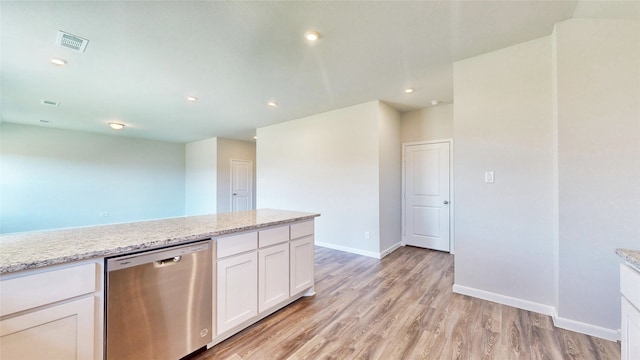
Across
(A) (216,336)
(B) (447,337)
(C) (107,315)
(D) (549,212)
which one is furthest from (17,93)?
(D) (549,212)

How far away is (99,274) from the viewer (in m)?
1.34

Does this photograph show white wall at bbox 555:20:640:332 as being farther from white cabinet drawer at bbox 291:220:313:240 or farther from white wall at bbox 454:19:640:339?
white cabinet drawer at bbox 291:220:313:240

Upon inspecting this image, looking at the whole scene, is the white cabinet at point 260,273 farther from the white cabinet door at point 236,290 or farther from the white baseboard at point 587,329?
the white baseboard at point 587,329

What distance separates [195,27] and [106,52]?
1.13m

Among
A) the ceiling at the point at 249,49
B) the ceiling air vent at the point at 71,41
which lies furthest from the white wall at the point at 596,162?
the ceiling air vent at the point at 71,41

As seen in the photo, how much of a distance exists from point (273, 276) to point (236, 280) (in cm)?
39

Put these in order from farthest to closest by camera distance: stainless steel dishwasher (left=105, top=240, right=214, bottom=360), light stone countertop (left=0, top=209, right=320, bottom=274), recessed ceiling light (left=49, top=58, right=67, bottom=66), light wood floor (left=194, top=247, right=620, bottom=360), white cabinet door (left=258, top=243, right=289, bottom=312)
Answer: recessed ceiling light (left=49, top=58, right=67, bottom=66)
white cabinet door (left=258, top=243, right=289, bottom=312)
light wood floor (left=194, top=247, right=620, bottom=360)
stainless steel dishwasher (left=105, top=240, right=214, bottom=360)
light stone countertop (left=0, top=209, right=320, bottom=274)

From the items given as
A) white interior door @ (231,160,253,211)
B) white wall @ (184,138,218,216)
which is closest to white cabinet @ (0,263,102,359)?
white wall @ (184,138,218,216)

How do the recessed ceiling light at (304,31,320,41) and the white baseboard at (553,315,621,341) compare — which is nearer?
the white baseboard at (553,315,621,341)

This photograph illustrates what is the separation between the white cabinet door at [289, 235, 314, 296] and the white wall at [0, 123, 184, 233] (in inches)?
276

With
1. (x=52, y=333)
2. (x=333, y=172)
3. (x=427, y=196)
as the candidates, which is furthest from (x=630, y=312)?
(x=333, y=172)

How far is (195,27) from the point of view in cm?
214

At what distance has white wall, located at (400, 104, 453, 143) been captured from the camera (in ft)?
14.2

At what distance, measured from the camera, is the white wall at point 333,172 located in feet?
13.6
